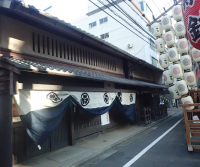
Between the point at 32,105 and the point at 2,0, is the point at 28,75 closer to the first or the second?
the point at 32,105

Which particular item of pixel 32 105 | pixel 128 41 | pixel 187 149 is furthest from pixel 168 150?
pixel 128 41

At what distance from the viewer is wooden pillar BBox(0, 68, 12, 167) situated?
4.96m

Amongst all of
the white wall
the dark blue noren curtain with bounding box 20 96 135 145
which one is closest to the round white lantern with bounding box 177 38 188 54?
the dark blue noren curtain with bounding box 20 96 135 145

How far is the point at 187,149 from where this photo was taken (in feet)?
23.5

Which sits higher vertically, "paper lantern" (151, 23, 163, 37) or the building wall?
"paper lantern" (151, 23, 163, 37)

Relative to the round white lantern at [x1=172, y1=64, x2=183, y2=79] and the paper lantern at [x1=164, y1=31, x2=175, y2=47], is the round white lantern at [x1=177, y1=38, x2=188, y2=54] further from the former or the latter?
→ the round white lantern at [x1=172, y1=64, x2=183, y2=79]

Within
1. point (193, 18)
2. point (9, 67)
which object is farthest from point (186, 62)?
point (9, 67)

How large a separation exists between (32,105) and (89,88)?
344 centimetres

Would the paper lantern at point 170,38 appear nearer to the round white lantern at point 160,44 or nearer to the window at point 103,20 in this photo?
the round white lantern at point 160,44

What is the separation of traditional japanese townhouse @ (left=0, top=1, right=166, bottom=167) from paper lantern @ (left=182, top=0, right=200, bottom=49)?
4.09 metres

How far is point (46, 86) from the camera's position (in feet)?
20.1

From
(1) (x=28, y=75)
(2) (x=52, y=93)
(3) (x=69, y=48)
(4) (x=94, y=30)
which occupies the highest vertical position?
(4) (x=94, y=30)

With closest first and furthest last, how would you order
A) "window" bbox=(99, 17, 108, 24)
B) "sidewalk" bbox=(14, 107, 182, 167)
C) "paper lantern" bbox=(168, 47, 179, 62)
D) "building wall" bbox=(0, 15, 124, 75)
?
"building wall" bbox=(0, 15, 124, 75)
"sidewalk" bbox=(14, 107, 182, 167)
"paper lantern" bbox=(168, 47, 179, 62)
"window" bbox=(99, 17, 108, 24)

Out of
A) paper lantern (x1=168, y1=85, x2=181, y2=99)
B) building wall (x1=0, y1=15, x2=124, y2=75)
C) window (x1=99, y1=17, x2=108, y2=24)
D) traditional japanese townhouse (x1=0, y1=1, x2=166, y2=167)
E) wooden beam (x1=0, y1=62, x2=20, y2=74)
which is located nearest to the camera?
wooden beam (x1=0, y1=62, x2=20, y2=74)
